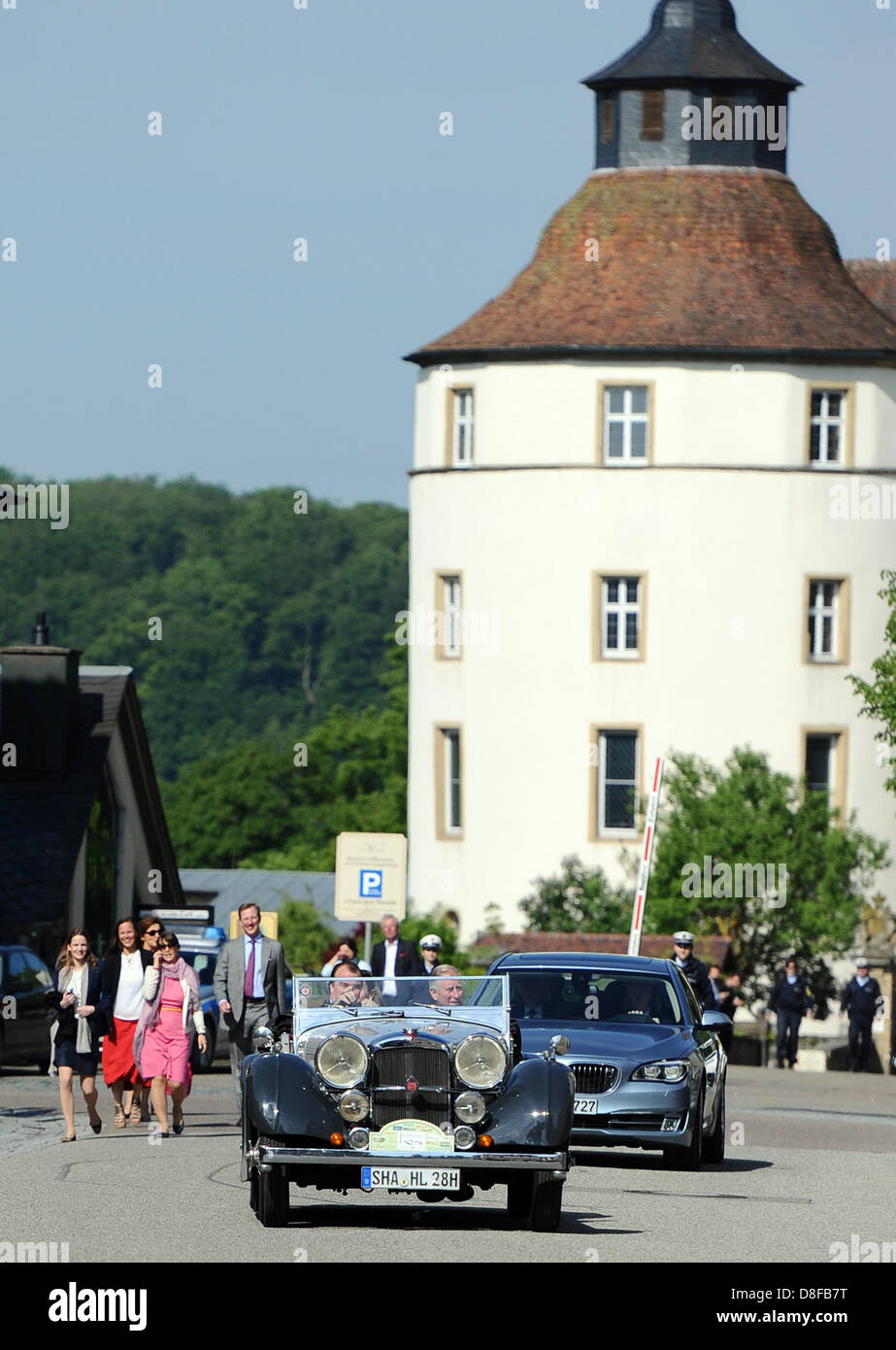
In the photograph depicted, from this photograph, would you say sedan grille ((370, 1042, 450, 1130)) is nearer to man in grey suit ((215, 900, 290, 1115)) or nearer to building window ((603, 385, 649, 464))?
man in grey suit ((215, 900, 290, 1115))

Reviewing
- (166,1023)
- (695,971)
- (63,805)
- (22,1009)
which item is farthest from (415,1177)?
(63,805)

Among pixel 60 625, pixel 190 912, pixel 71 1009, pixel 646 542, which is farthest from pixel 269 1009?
pixel 60 625

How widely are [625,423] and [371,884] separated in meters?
29.7

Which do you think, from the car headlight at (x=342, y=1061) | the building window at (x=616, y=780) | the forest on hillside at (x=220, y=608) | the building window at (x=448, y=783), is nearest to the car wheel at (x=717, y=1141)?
the car headlight at (x=342, y=1061)

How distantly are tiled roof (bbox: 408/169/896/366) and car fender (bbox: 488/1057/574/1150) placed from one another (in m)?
46.7

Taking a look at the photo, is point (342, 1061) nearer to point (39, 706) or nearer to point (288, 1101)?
point (288, 1101)

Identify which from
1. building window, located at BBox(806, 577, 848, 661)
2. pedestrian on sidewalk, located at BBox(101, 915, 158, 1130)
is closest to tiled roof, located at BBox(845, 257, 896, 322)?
building window, located at BBox(806, 577, 848, 661)

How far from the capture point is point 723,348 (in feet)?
202

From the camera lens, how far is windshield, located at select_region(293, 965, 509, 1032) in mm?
16188

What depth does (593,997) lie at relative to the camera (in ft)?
68.5

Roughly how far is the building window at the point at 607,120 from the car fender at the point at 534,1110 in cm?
5077

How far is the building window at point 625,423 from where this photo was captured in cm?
6228

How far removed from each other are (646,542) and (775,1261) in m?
48.4

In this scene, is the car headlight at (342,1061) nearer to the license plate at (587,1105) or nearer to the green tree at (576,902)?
the license plate at (587,1105)
